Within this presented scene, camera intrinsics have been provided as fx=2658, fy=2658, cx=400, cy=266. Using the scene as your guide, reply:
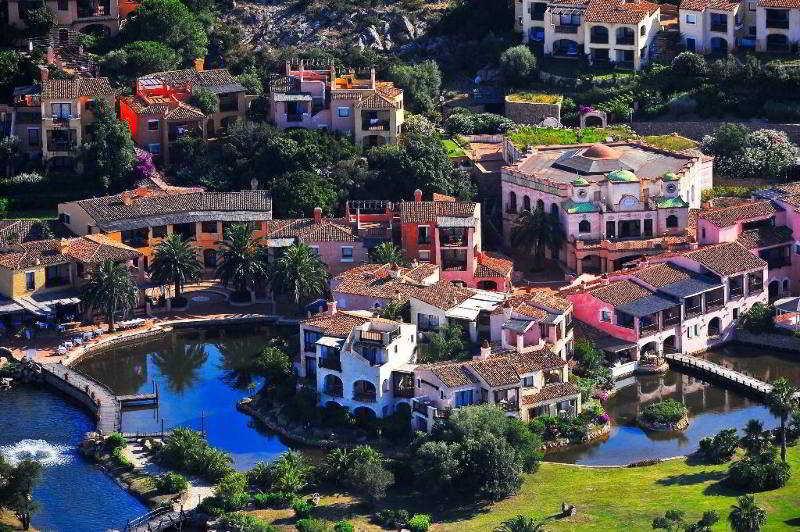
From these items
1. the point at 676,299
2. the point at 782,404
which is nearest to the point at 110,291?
the point at 676,299

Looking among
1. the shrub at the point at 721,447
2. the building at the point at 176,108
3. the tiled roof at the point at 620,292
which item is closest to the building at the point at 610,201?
the tiled roof at the point at 620,292

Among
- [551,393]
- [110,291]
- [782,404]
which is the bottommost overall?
[551,393]

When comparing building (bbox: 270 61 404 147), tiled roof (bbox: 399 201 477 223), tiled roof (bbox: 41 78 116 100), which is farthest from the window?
building (bbox: 270 61 404 147)

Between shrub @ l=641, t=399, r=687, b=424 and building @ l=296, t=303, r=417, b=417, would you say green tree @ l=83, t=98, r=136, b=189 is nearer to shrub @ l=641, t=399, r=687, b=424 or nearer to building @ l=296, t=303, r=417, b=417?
→ building @ l=296, t=303, r=417, b=417

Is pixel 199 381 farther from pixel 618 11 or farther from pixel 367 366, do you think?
pixel 618 11

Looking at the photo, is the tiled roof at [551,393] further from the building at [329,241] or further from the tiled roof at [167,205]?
the tiled roof at [167,205]

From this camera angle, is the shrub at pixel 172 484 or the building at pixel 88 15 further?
the building at pixel 88 15

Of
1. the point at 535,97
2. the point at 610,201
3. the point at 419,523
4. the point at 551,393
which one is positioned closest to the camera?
the point at 419,523

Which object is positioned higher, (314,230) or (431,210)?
(431,210)
